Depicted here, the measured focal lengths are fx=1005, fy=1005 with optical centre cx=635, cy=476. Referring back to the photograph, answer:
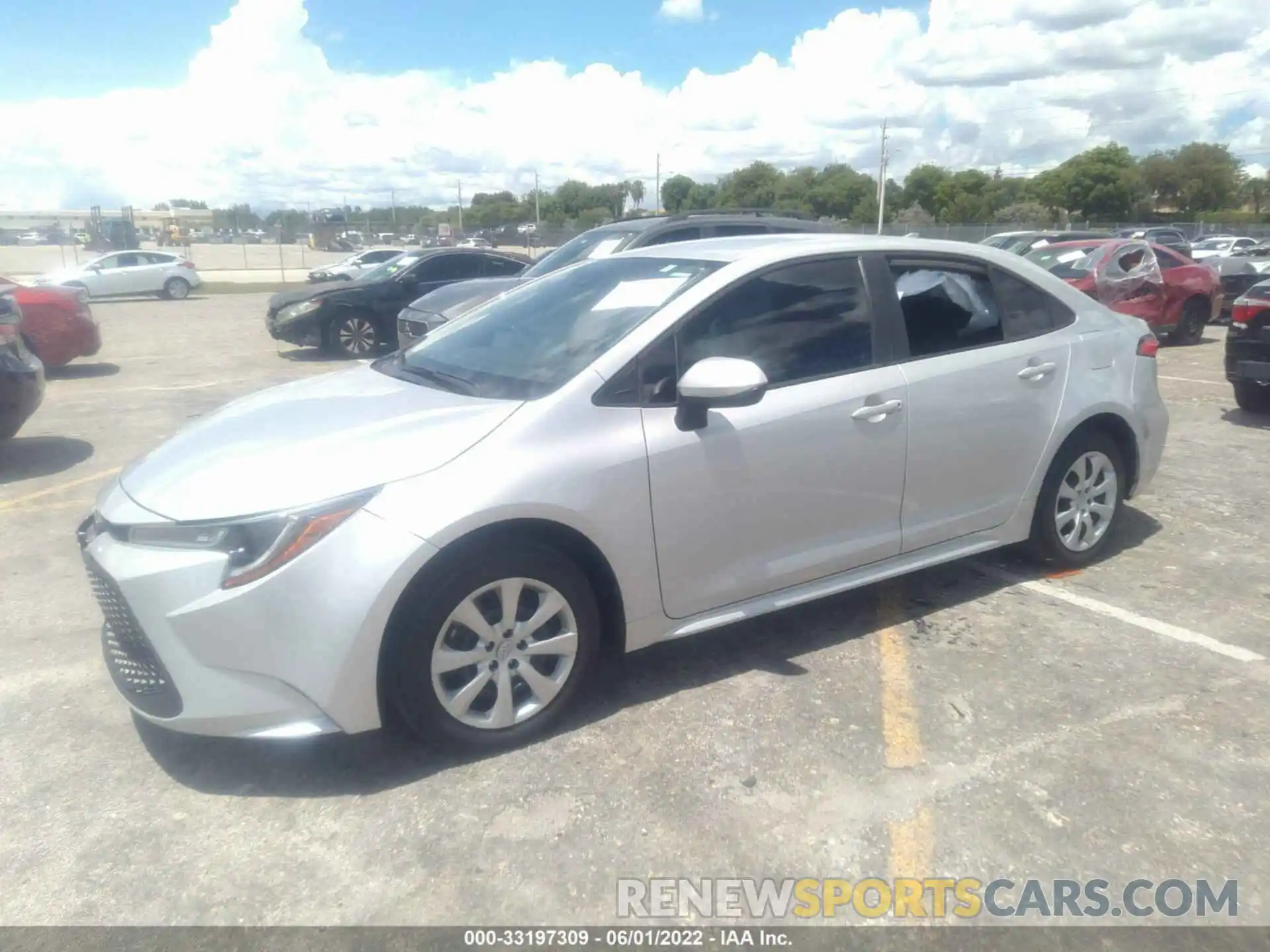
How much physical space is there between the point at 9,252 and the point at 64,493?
143ft

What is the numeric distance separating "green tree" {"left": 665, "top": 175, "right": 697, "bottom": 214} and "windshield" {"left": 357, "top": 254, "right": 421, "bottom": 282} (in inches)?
1796

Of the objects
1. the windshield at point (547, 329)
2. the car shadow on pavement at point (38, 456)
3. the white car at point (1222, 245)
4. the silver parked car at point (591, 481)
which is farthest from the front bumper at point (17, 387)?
the white car at point (1222, 245)

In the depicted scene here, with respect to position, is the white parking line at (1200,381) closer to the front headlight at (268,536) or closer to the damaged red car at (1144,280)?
the damaged red car at (1144,280)

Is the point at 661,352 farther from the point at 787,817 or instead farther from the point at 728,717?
Answer: the point at 787,817

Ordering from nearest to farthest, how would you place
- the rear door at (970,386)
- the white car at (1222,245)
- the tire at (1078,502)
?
1. the rear door at (970,386)
2. the tire at (1078,502)
3. the white car at (1222,245)

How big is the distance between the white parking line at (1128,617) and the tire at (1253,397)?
16.4 feet

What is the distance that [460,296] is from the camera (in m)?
10.7

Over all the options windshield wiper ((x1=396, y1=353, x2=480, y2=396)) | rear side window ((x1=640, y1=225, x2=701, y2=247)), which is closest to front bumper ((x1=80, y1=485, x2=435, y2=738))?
windshield wiper ((x1=396, y1=353, x2=480, y2=396))

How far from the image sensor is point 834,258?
417cm

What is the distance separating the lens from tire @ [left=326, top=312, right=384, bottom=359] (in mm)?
13445

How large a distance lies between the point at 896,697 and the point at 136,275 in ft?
91.1

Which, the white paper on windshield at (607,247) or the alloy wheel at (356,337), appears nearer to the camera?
the white paper on windshield at (607,247)

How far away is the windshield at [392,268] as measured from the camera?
14.2 metres

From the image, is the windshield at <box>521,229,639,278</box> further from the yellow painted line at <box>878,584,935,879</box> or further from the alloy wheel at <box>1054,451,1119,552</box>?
the yellow painted line at <box>878,584,935,879</box>
